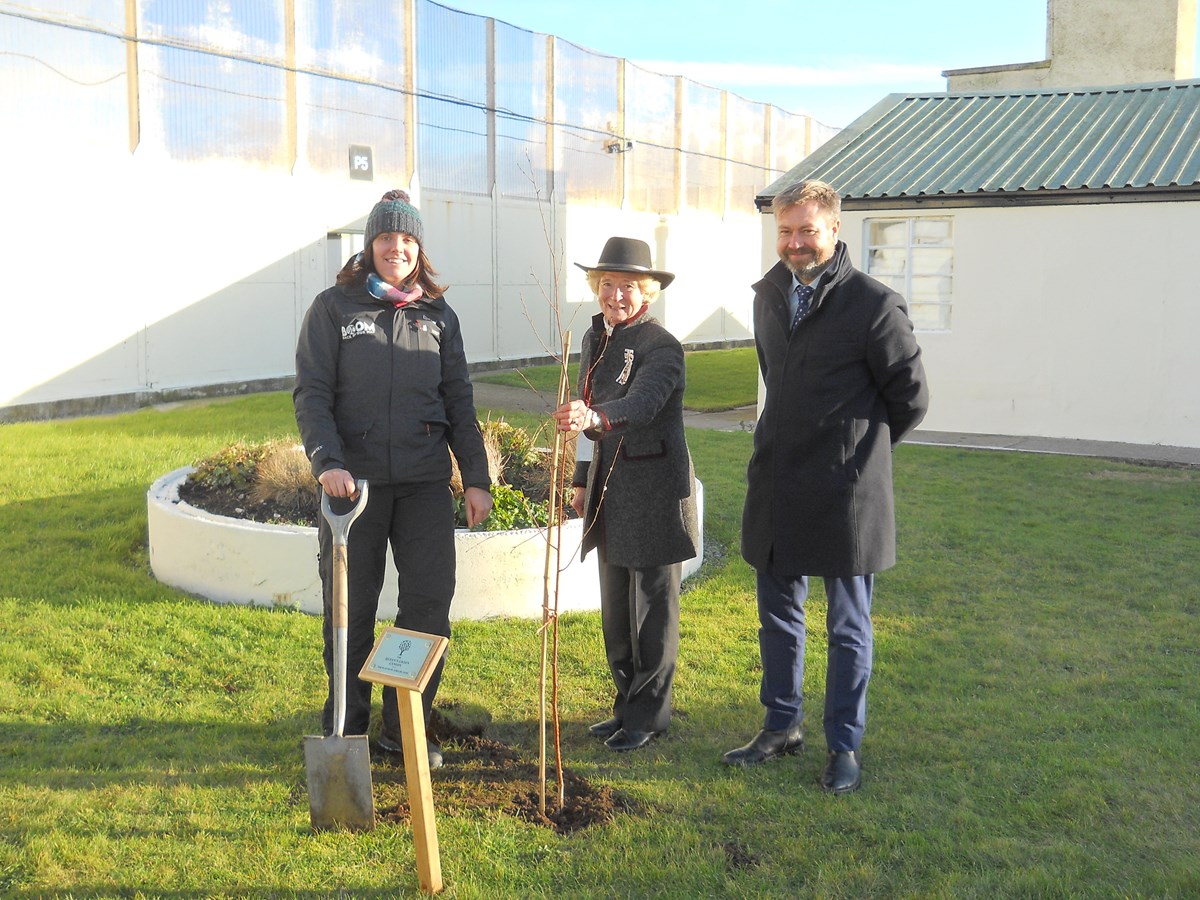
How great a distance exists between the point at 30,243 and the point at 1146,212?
1350cm

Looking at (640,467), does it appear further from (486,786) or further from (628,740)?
(486,786)

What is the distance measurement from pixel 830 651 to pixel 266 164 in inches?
637

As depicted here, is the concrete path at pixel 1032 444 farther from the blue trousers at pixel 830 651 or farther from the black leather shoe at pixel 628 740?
the blue trousers at pixel 830 651

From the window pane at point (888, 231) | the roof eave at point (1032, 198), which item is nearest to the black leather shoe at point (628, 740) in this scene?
the roof eave at point (1032, 198)

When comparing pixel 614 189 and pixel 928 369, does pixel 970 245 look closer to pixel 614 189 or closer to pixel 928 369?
pixel 928 369

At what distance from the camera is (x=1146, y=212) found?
13.0 metres

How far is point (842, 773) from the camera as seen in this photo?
171 inches

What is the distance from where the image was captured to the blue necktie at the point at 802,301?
14.4 ft

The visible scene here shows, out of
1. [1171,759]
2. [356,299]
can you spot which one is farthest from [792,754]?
[356,299]

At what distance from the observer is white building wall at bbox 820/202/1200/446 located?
1300cm

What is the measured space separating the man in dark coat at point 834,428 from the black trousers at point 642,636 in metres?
0.47

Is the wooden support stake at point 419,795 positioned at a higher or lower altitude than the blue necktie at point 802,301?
lower

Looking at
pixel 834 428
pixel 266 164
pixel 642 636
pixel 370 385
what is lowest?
pixel 642 636

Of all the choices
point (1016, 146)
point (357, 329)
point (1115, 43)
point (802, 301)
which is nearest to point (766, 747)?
point (802, 301)
